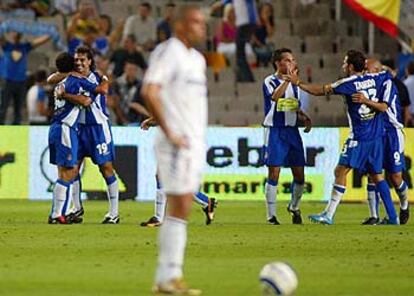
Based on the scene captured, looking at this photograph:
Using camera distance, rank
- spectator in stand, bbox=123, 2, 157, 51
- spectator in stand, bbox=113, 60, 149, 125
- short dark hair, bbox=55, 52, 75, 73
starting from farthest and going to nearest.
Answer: spectator in stand, bbox=123, 2, 157, 51 < spectator in stand, bbox=113, 60, 149, 125 < short dark hair, bbox=55, 52, 75, 73

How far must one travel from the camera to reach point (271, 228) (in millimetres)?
19859

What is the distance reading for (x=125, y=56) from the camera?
103 feet

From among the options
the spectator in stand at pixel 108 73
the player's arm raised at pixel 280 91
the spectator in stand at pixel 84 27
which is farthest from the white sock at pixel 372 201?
the spectator in stand at pixel 84 27

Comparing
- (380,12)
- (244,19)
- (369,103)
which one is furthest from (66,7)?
(369,103)

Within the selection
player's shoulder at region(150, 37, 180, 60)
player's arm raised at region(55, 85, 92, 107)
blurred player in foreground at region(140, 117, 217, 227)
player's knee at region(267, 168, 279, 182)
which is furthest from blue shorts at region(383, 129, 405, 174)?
player's shoulder at region(150, 37, 180, 60)

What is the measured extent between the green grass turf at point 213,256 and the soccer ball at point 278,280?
1.92ft

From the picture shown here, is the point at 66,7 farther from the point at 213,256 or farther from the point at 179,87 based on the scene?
the point at 179,87

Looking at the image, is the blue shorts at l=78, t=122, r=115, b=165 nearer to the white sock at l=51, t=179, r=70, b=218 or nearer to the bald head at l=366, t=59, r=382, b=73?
the white sock at l=51, t=179, r=70, b=218

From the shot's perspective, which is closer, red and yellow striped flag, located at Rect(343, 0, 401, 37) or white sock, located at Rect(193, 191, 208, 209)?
white sock, located at Rect(193, 191, 208, 209)

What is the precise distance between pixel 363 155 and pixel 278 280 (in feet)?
29.6

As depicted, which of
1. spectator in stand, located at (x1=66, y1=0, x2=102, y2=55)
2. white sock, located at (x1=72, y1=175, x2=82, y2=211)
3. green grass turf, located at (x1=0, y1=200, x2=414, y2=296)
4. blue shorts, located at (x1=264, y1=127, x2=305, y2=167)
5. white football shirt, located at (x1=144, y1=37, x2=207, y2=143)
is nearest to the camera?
white football shirt, located at (x1=144, y1=37, x2=207, y2=143)

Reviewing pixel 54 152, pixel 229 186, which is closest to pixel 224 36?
pixel 229 186

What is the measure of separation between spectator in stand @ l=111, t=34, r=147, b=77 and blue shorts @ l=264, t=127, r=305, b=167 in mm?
10592

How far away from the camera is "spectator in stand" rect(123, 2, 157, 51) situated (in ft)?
107
